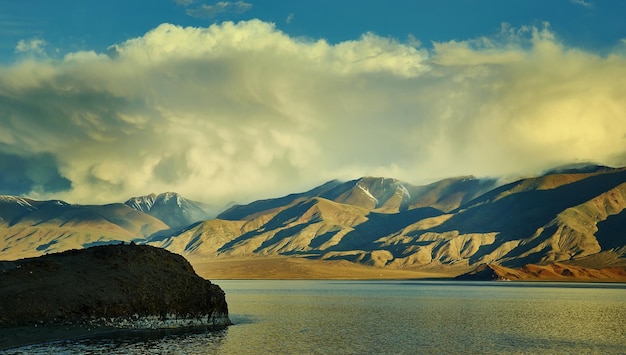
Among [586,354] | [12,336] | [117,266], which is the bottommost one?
[586,354]

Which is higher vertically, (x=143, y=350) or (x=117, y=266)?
(x=117, y=266)

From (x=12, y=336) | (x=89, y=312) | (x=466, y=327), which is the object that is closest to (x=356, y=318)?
(x=466, y=327)

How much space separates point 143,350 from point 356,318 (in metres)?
46.1

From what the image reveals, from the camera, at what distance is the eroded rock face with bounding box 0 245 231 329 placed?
67.7 meters

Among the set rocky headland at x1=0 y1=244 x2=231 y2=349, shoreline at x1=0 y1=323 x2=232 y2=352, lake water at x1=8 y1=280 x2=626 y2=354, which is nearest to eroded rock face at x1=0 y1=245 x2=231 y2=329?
rocky headland at x1=0 y1=244 x2=231 y2=349

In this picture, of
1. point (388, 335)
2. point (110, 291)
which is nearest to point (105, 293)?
point (110, 291)

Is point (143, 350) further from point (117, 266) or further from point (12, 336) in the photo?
point (117, 266)

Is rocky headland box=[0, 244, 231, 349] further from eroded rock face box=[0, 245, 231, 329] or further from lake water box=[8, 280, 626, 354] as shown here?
lake water box=[8, 280, 626, 354]

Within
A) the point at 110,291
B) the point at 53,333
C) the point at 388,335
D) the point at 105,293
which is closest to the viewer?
the point at 53,333

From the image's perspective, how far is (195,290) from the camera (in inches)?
3250

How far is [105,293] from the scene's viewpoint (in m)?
73.0

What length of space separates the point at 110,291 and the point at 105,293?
826 mm

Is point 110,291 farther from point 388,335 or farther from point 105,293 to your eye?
point 388,335

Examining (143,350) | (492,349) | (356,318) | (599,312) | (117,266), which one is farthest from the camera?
(599,312)
